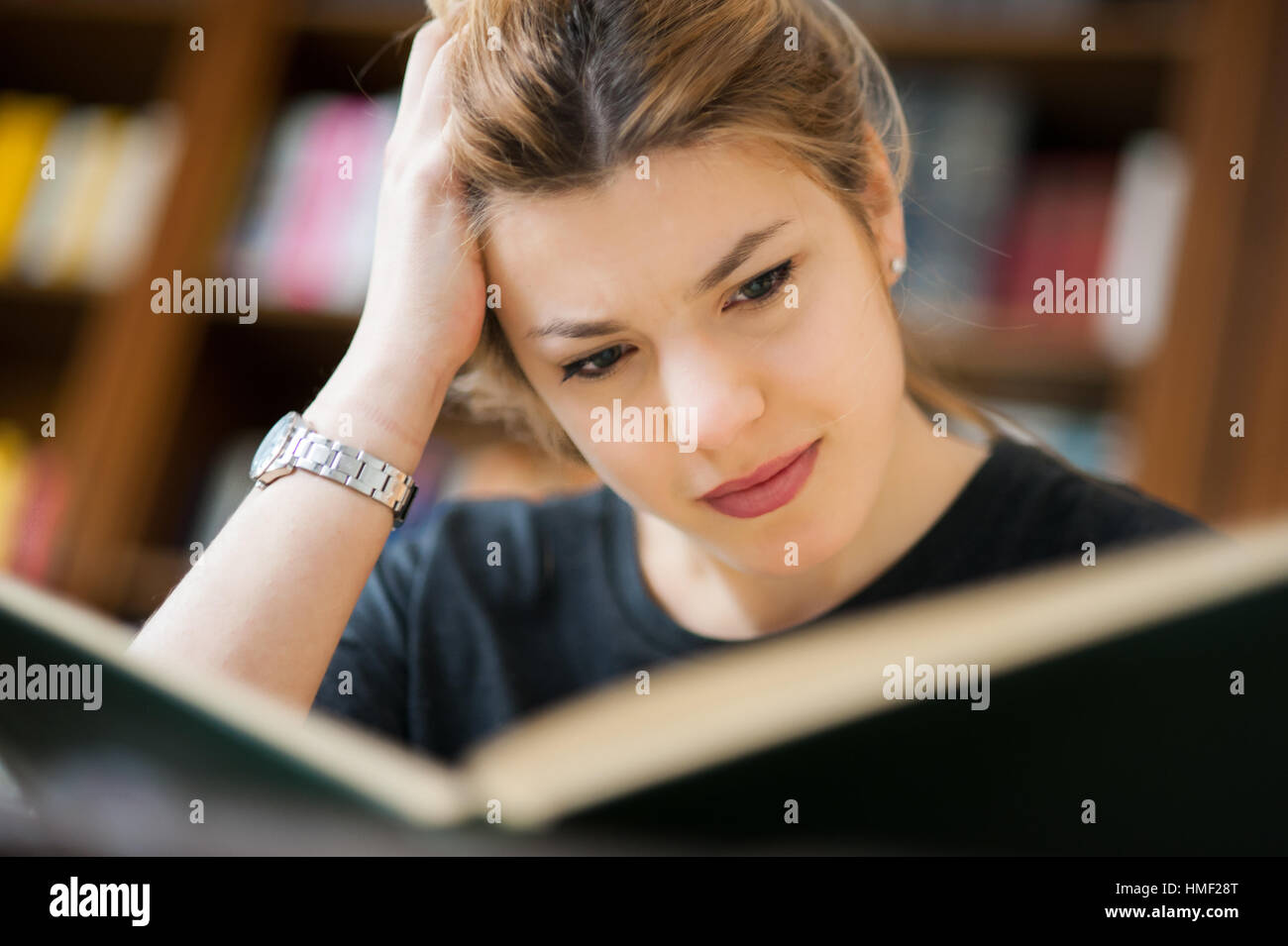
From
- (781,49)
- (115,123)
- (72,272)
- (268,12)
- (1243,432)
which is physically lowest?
(1243,432)

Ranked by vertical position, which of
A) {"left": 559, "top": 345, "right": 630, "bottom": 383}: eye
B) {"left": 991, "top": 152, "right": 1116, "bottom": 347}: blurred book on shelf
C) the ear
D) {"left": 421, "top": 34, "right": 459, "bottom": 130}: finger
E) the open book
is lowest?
the open book

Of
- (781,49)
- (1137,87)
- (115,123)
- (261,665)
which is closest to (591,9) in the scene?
(781,49)

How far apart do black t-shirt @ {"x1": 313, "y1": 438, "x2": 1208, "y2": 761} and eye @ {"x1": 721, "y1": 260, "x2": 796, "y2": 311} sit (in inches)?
10.1

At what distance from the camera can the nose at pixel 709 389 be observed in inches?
26.8

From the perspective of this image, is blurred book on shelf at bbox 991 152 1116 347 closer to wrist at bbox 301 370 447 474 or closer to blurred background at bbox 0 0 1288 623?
blurred background at bbox 0 0 1288 623

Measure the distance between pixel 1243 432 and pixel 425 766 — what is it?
4.44 ft

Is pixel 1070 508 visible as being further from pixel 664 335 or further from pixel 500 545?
pixel 500 545

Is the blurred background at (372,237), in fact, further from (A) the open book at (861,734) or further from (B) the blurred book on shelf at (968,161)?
(A) the open book at (861,734)

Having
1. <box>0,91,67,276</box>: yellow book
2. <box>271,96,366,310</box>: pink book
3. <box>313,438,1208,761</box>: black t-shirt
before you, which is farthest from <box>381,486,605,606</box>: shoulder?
<box>0,91,67,276</box>: yellow book

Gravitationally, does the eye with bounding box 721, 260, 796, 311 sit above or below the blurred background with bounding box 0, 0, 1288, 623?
below

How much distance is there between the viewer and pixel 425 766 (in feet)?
1.13

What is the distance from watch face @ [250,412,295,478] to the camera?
757mm

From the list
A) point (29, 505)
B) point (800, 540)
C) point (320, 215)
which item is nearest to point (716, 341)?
point (800, 540)
